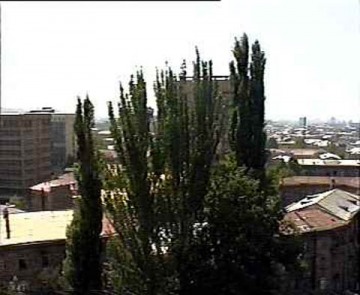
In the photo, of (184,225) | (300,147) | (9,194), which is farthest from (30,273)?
(9,194)

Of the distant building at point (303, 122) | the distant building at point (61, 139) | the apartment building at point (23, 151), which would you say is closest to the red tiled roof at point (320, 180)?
the distant building at point (303, 122)

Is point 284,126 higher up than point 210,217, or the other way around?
point 284,126

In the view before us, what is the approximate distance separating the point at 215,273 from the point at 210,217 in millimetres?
406

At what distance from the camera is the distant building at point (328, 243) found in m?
6.27

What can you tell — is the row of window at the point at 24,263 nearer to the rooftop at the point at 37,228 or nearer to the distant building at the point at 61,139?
the rooftop at the point at 37,228

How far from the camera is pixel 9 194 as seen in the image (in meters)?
11.8

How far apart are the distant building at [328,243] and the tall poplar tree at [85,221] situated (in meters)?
2.08

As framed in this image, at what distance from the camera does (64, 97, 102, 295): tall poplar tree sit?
456 centimetres

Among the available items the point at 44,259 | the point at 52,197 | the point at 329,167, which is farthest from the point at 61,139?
the point at 44,259

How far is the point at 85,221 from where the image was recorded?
4.61m

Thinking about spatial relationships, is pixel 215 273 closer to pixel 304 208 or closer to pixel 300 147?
pixel 304 208

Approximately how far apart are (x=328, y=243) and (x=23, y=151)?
24.9 ft

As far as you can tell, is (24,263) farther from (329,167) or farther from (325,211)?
(329,167)

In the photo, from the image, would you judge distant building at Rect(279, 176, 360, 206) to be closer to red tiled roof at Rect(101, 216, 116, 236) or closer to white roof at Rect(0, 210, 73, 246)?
white roof at Rect(0, 210, 73, 246)
